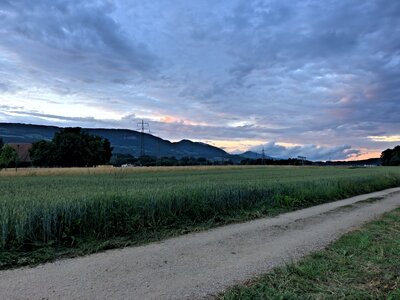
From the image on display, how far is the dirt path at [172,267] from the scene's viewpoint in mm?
4941

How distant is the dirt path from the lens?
494cm

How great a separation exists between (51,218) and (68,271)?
7.22ft

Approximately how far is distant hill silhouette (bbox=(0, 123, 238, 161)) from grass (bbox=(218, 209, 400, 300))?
15817 cm

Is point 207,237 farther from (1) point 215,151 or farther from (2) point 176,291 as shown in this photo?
(1) point 215,151

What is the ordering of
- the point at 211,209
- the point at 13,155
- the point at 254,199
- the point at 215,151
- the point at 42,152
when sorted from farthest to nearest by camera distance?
the point at 215,151, the point at 42,152, the point at 13,155, the point at 254,199, the point at 211,209

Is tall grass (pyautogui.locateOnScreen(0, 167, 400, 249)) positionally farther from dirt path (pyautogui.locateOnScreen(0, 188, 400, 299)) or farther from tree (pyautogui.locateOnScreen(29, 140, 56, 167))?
tree (pyautogui.locateOnScreen(29, 140, 56, 167))

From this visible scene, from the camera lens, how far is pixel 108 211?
882cm

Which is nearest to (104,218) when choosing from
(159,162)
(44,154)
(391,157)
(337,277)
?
(337,277)

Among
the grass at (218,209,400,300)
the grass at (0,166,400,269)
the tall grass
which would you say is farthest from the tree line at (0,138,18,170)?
the grass at (218,209,400,300)

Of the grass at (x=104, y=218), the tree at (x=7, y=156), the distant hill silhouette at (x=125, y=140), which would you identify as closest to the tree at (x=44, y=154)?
the tree at (x=7, y=156)

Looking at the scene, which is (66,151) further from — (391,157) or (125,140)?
(391,157)

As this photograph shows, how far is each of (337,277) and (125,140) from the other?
609 ft

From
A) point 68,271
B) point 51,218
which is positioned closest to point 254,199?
point 51,218

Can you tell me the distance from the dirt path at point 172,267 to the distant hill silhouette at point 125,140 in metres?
157
